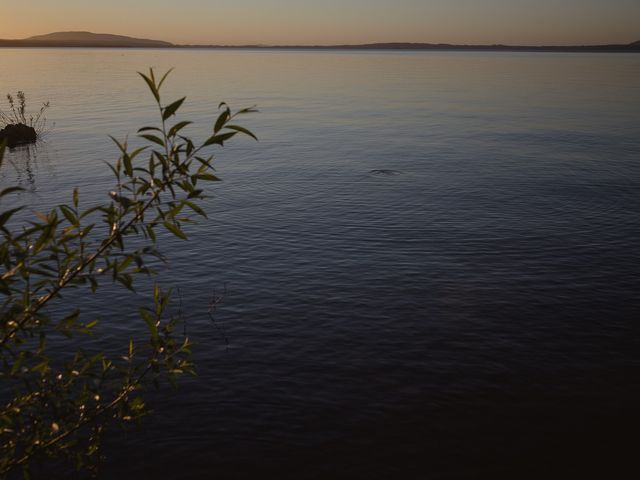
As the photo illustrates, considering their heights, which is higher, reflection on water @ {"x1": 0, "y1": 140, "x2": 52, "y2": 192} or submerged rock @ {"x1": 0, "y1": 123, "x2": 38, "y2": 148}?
submerged rock @ {"x1": 0, "y1": 123, "x2": 38, "y2": 148}

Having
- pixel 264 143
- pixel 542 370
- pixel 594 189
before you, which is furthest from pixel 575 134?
pixel 542 370

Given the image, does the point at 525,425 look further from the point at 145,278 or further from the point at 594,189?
the point at 594,189

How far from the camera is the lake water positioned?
14.4 meters

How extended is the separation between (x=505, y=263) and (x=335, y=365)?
39.7 feet

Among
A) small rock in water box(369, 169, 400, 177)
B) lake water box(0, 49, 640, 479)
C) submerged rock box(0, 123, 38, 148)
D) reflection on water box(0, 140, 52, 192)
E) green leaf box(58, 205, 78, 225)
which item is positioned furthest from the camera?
submerged rock box(0, 123, 38, 148)

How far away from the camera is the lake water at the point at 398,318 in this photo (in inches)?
567

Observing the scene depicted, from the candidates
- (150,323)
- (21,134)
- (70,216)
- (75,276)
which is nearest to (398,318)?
(150,323)

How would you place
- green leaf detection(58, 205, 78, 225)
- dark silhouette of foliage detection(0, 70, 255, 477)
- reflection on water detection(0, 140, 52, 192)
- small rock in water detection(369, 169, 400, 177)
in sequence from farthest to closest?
small rock in water detection(369, 169, 400, 177), reflection on water detection(0, 140, 52, 192), green leaf detection(58, 205, 78, 225), dark silhouette of foliage detection(0, 70, 255, 477)

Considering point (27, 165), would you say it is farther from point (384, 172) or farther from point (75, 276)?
point (75, 276)

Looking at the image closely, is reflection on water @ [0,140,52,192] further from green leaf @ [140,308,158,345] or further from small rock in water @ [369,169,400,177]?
green leaf @ [140,308,158,345]

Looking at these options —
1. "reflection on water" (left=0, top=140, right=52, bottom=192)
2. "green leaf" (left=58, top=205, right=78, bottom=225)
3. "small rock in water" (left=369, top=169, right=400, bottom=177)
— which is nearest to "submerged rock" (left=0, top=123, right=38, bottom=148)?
"reflection on water" (left=0, top=140, right=52, bottom=192)

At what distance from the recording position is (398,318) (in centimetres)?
2116

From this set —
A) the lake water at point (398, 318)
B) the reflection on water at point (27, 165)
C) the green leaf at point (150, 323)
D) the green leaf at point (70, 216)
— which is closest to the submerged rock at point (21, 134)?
the reflection on water at point (27, 165)

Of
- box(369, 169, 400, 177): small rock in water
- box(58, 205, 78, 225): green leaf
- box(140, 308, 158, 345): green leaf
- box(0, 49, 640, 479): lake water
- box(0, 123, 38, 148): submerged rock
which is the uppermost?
box(58, 205, 78, 225): green leaf
